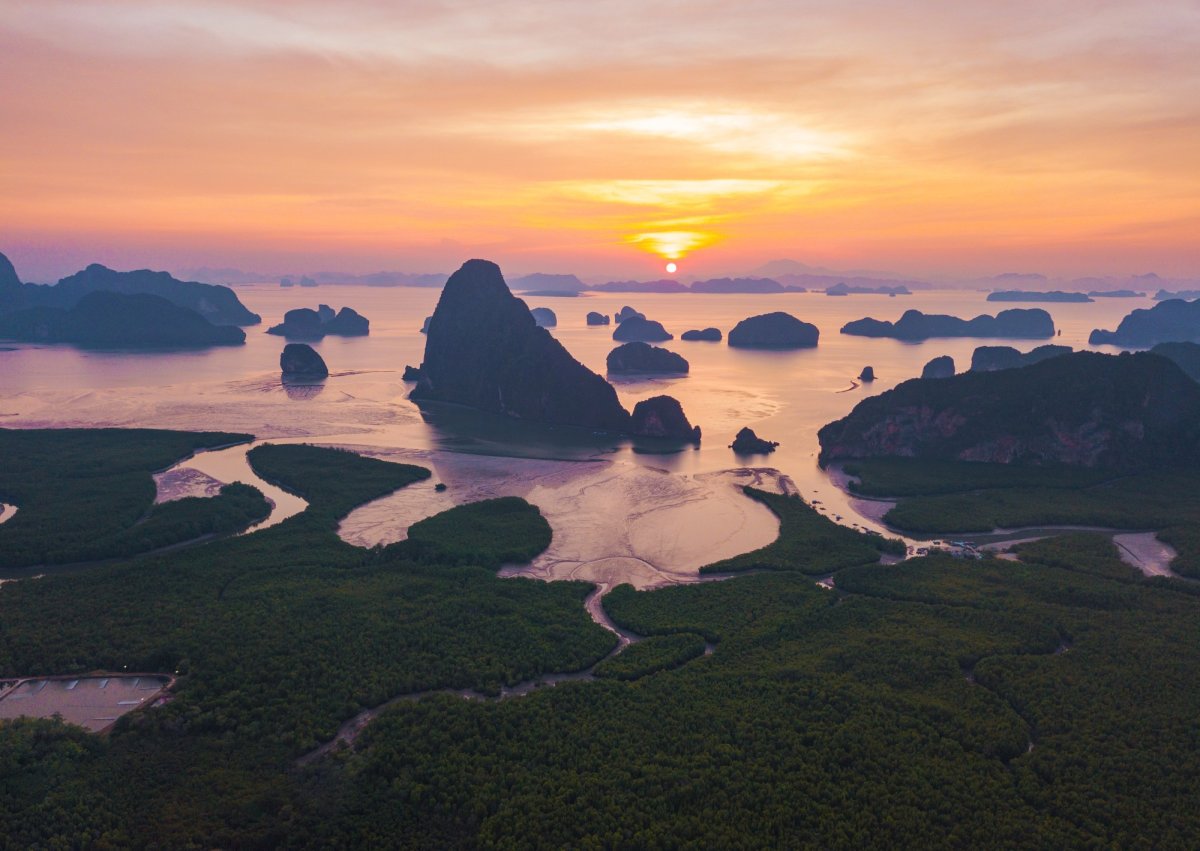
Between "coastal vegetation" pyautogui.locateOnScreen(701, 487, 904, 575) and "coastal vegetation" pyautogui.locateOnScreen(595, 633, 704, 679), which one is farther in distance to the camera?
"coastal vegetation" pyautogui.locateOnScreen(701, 487, 904, 575)

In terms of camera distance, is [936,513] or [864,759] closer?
[864,759]

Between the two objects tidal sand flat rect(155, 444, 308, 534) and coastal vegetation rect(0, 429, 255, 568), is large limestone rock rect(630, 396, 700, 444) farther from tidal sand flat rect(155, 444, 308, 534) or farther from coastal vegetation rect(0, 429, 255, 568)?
coastal vegetation rect(0, 429, 255, 568)

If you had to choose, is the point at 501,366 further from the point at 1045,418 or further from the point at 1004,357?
the point at 1004,357

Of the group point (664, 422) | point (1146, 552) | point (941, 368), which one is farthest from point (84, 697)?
point (941, 368)

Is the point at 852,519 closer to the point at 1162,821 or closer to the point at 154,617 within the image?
the point at 1162,821

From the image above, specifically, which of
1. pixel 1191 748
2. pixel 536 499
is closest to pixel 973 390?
pixel 536 499

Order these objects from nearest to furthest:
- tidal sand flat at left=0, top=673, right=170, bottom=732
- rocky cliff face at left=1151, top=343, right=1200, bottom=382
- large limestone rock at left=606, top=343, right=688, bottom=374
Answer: tidal sand flat at left=0, top=673, right=170, bottom=732
rocky cliff face at left=1151, top=343, right=1200, bottom=382
large limestone rock at left=606, top=343, right=688, bottom=374

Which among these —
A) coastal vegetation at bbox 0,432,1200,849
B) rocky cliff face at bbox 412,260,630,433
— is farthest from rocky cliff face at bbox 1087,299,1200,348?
coastal vegetation at bbox 0,432,1200,849
